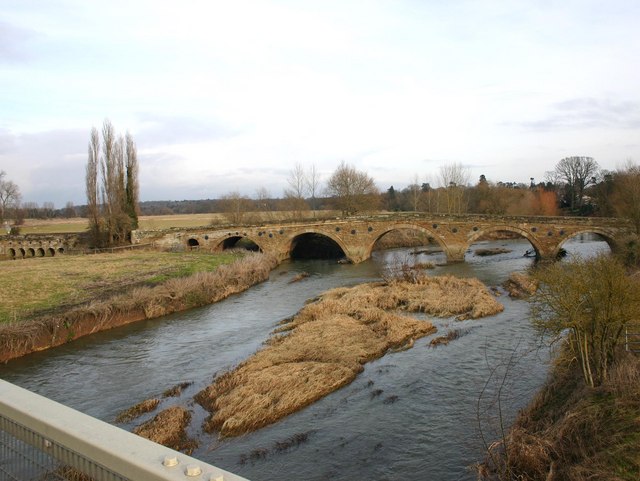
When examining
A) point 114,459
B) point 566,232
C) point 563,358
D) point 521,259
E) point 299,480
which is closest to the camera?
point 114,459

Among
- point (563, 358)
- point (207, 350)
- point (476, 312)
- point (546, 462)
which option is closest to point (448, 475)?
point (546, 462)

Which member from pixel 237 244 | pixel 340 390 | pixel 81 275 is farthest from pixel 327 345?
pixel 237 244

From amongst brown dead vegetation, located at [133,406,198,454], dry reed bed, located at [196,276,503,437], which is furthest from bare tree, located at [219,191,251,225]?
brown dead vegetation, located at [133,406,198,454]

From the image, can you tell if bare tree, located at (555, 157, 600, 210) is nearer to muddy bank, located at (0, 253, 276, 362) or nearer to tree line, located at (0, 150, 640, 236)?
tree line, located at (0, 150, 640, 236)

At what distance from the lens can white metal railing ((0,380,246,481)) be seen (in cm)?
324

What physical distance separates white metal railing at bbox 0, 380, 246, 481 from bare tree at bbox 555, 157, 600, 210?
3053 inches

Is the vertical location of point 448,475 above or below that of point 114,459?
below

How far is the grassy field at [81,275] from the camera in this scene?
25.1m

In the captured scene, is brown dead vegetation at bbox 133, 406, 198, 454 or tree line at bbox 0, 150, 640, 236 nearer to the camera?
brown dead vegetation at bbox 133, 406, 198, 454

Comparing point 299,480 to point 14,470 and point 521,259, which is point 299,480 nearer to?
point 14,470

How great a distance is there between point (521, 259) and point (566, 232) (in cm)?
464

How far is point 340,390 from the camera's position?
50.0 ft

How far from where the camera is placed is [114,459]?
3367mm

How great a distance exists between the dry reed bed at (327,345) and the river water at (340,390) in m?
0.48
